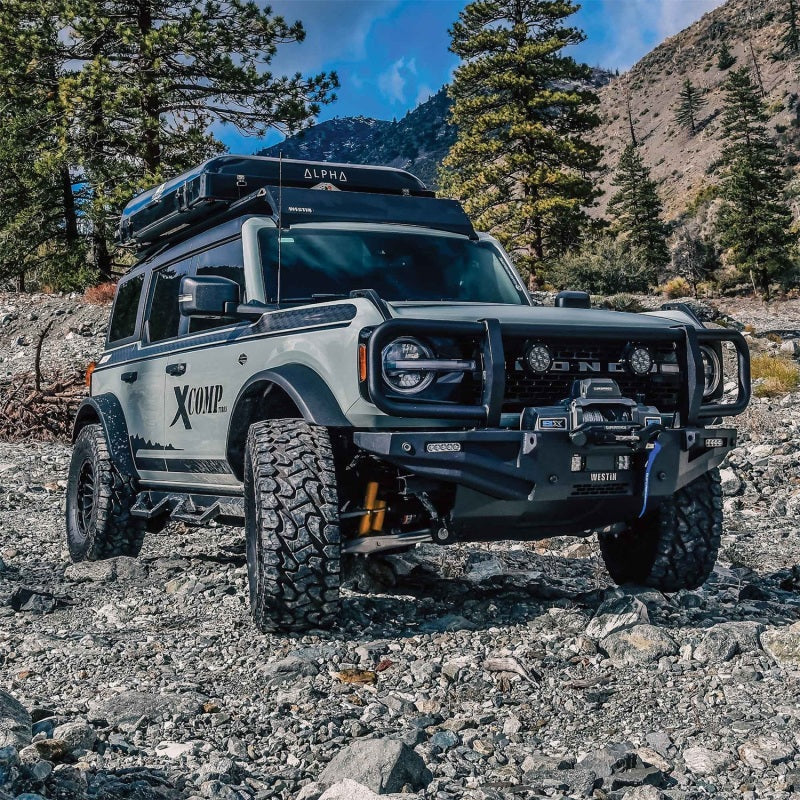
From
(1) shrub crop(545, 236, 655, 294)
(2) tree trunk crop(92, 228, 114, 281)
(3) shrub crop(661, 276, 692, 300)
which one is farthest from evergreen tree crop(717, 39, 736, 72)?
(2) tree trunk crop(92, 228, 114, 281)

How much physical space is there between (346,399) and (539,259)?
28.3 m

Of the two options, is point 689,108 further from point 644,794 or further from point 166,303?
point 644,794

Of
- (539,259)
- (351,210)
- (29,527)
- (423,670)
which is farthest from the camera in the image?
(539,259)

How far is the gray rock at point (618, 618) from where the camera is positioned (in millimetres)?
4227

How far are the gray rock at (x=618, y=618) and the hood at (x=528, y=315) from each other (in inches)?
52.0

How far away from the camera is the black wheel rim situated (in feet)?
22.2

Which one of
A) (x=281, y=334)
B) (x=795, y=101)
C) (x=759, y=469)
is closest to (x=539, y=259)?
(x=759, y=469)

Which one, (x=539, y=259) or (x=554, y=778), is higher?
(x=539, y=259)

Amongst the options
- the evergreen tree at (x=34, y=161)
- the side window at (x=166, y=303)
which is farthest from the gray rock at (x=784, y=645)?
the evergreen tree at (x=34, y=161)

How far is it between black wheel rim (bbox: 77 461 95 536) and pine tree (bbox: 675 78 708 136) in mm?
99764

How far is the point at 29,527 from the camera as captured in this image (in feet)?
25.0

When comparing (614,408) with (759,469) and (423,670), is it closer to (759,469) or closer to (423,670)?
(423,670)

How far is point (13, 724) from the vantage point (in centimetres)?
289

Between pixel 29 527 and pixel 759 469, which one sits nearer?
pixel 29 527
